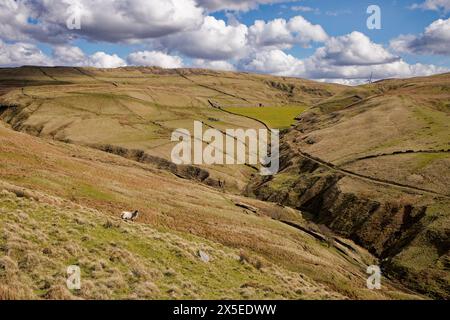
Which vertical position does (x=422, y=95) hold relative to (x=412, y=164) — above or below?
above

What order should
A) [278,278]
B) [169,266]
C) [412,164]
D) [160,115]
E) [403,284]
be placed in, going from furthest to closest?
[160,115]
[412,164]
[403,284]
[278,278]
[169,266]

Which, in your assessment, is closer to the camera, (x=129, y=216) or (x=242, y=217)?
(x=129, y=216)

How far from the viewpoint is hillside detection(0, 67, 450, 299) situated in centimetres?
2211

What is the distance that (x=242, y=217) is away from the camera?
174ft

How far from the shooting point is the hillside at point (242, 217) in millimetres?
22109

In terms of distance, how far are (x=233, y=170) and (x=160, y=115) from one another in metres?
76.4

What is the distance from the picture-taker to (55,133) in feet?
444

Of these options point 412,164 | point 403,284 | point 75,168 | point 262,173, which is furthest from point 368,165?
point 75,168

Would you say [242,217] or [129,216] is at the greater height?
[129,216]

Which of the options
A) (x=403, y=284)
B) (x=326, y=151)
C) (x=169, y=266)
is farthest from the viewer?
(x=326, y=151)

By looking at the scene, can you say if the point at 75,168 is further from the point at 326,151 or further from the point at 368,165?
the point at 326,151

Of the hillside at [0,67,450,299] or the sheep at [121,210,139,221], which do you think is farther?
the sheep at [121,210,139,221]

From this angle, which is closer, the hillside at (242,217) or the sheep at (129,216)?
the hillside at (242,217)
